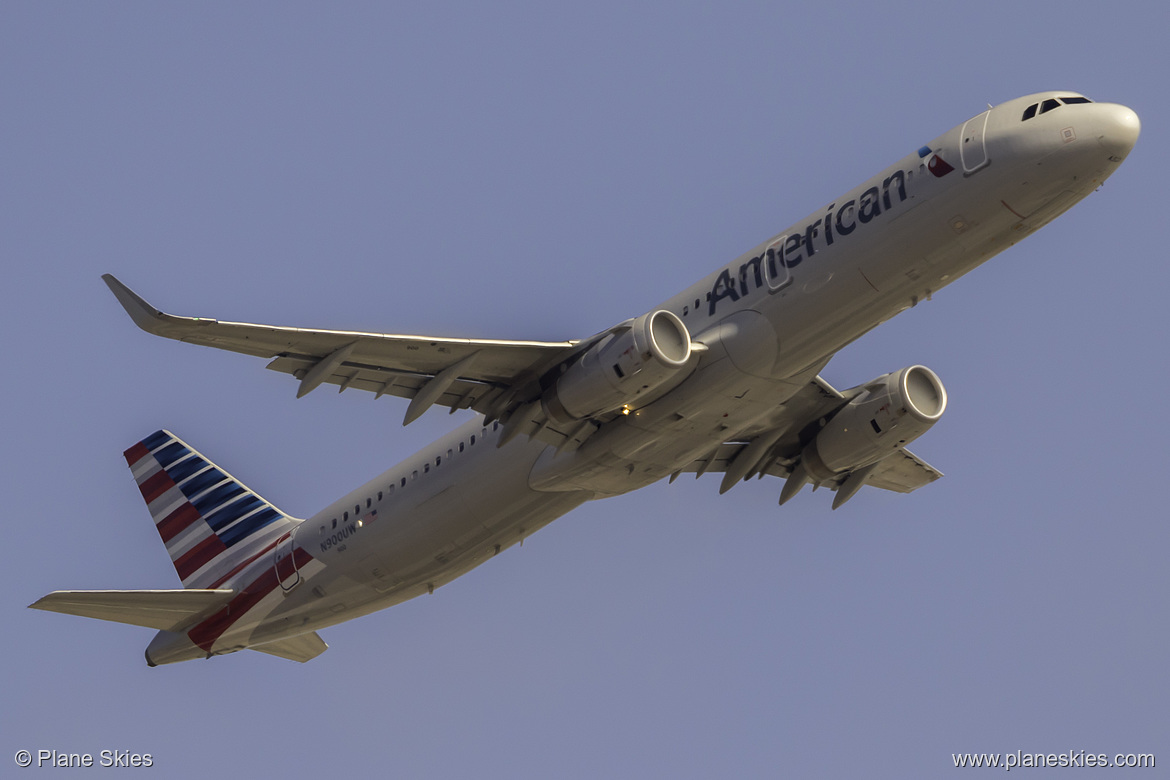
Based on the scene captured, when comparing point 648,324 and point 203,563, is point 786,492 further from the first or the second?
point 203,563

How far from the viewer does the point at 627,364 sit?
28.4 metres

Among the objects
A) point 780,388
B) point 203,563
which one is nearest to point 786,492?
point 780,388

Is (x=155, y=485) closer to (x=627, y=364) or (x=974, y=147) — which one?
(x=627, y=364)

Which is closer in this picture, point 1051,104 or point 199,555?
point 1051,104

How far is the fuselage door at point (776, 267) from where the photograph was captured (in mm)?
28609

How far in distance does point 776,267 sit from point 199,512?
20.7 m

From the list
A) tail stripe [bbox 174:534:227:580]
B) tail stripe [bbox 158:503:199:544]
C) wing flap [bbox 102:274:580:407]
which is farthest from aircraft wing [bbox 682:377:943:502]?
tail stripe [bbox 158:503:199:544]

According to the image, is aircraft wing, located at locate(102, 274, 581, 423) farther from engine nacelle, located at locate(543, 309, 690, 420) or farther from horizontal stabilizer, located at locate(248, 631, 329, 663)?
horizontal stabilizer, located at locate(248, 631, 329, 663)

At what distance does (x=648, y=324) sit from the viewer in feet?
92.8

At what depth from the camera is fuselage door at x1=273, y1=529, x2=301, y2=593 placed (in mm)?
36094

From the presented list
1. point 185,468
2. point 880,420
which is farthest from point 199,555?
point 880,420

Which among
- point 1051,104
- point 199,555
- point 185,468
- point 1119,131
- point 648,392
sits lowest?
point 199,555

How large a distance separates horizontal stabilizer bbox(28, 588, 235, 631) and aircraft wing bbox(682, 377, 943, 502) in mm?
13553

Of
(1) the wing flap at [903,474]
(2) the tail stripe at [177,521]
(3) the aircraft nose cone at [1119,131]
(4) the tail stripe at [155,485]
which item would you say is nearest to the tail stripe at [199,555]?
(2) the tail stripe at [177,521]
